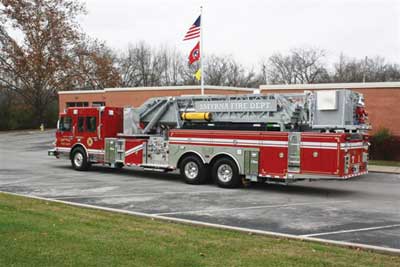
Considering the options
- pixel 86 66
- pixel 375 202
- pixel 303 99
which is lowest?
pixel 375 202

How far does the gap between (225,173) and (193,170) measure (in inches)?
49.1

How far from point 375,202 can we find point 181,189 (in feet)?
17.7

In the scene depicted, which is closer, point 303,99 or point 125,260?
point 125,260

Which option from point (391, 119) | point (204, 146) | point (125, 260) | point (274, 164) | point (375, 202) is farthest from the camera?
point (391, 119)

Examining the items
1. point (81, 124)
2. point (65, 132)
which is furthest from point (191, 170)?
point (65, 132)

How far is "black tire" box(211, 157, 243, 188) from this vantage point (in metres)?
15.1

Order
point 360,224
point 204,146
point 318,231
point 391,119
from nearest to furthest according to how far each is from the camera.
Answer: point 318,231 < point 360,224 < point 204,146 < point 391,119

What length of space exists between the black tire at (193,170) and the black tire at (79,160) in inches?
193

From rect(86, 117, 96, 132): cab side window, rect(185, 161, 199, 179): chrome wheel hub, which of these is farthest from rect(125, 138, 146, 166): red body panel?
rect(185, 161, 199, 179): chrome wheel hub

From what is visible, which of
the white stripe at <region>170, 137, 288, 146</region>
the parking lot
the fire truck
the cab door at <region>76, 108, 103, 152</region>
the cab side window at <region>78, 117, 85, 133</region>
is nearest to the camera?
the parking lot

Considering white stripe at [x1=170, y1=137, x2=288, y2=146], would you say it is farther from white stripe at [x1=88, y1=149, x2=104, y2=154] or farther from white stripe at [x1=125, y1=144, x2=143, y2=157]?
white stripe at [x1=88, y1=149, x2=104, y2=154]

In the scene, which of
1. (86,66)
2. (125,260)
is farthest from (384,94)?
(86,66)

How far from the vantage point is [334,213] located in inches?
432

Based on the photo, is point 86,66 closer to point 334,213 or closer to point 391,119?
point 391,119
